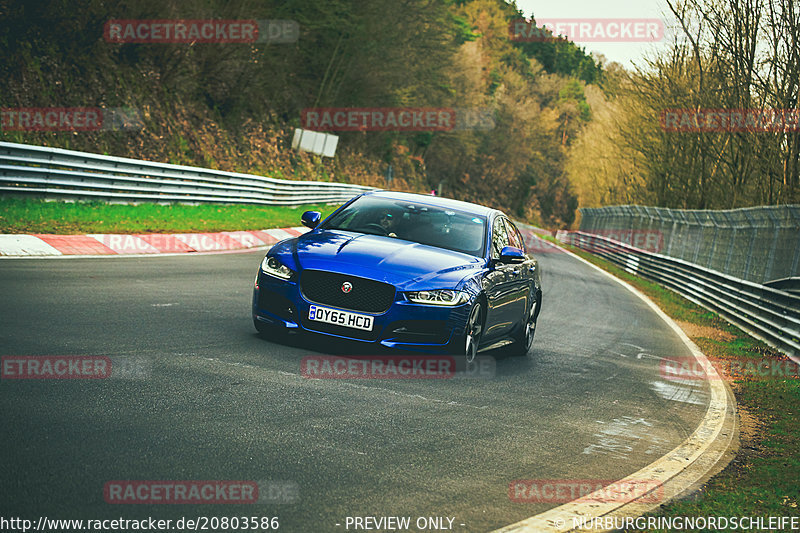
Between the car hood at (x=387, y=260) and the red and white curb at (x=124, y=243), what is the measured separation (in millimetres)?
5779

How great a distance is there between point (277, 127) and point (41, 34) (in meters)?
21.3

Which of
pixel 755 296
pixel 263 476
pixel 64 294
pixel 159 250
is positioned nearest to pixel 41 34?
pixel 159 250

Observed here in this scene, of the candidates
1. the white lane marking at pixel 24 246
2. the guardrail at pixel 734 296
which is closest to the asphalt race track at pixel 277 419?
the white lane marking at pixel 24 246

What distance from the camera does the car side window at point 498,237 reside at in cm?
968

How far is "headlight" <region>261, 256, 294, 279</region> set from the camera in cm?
829

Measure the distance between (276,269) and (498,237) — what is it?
281cm

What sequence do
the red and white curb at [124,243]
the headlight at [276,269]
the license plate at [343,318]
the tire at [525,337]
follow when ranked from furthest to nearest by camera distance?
the red and white curb at [124,243] → the tire at [525,337] → the headlight at [276,269] → the license plate at [343,318]

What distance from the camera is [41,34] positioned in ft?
86.3

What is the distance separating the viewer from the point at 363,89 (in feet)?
182

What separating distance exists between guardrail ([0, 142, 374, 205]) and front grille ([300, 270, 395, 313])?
396 inches

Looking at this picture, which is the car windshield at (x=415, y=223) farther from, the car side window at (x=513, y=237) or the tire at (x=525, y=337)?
the tire at (x=525, y=337)

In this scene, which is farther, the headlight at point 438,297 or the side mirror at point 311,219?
the side mirror at point 311,219

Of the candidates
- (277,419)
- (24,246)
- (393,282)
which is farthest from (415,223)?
(24,246)

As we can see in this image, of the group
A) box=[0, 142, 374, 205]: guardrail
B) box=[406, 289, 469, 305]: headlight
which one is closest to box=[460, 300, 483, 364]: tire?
box=[406, 289, 469, 305]: headlight
